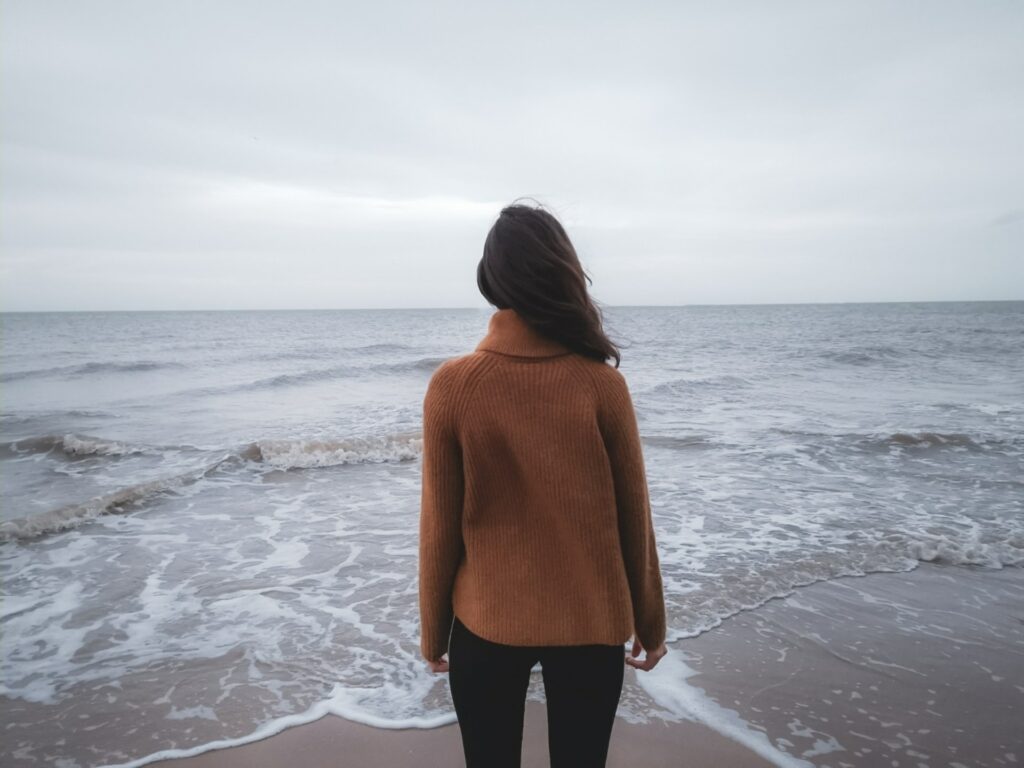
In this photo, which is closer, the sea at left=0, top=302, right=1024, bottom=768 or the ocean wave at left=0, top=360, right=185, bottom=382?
the sea at left=0, top=302, right=1024, bottom=768

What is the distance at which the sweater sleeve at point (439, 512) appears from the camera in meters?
1.46

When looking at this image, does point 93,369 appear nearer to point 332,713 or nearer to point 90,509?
point 90,509


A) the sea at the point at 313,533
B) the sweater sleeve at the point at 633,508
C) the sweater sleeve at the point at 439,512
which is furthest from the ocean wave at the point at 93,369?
the sweater sleeve at the point at 633,508

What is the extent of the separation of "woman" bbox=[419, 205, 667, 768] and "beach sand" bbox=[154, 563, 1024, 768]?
5.90 ft

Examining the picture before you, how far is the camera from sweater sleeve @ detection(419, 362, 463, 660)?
4.77ft

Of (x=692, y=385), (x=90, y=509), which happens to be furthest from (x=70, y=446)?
(x=692, y=385)

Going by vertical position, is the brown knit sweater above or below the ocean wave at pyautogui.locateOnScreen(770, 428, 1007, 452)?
above

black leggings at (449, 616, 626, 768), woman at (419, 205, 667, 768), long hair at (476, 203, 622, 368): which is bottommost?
black leggings at (449, 616, 626, 768)

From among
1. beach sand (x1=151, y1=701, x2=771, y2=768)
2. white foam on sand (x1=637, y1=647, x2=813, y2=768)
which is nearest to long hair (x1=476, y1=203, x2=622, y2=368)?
beach sand (x1=151, y1=701, x2=771, y2=768)

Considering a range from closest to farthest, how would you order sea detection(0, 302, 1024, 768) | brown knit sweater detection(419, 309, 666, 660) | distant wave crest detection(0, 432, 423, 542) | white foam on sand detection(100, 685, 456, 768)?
brown knit sweater detection(419, 309, 666, 660) → white foam on sand detection(100, 685, 456, 768) → sea detection(0, 302, 1024, 768) → distant wave crest detection(0, 432, 423, 542)

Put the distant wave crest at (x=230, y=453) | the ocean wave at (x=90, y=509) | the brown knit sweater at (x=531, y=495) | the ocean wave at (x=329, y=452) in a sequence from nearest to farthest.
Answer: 1. the brown knit sweater at (x=531, y=495)
2. the ocean wave at (x=90, y=509)
3. the distant wave crest at (x=230, y=453)
4. the ocean wave at (x=329, y=452)

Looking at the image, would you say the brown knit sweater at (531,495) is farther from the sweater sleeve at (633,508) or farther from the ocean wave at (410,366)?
the ocean wave at (410,366)

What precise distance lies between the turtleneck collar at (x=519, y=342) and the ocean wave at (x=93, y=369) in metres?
25.2

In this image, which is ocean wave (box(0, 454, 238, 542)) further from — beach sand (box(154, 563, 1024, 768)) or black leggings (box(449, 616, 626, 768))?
black leggings (box(449, 616, 626, 768))
